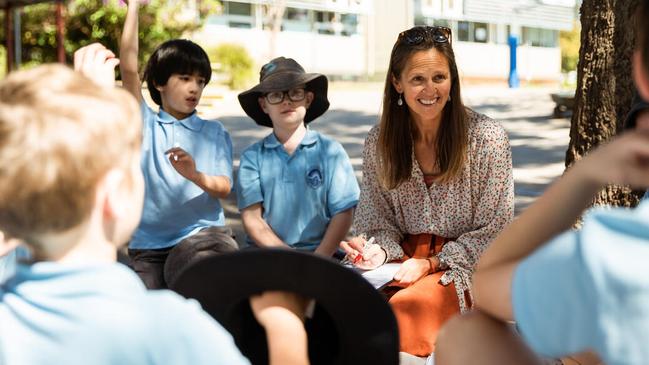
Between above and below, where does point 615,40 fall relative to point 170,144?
above

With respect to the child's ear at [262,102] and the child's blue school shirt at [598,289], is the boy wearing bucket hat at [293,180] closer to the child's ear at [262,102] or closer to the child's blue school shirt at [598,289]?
the child's ear at [262,102]

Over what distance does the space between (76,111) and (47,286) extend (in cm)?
32

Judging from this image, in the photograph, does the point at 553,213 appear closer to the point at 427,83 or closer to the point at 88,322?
the point at 88,322

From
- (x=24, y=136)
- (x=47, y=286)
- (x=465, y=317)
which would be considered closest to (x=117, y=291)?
(x=47, y=286)

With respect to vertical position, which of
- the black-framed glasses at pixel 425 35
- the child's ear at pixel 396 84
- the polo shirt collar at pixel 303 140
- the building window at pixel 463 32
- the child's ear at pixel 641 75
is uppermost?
the building window at pixel 463 32

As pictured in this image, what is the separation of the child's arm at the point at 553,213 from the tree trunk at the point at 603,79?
8.62 feet

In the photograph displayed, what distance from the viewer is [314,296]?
2.04 m

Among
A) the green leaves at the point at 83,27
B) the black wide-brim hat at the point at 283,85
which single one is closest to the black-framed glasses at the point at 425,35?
the black wide-brim hat at the point at 283,85

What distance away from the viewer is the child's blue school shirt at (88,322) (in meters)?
1.51

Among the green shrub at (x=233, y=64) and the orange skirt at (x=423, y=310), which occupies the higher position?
the green shrub at (x=233, y=64)

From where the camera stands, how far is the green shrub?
1026 inches

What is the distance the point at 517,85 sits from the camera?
1377 inches

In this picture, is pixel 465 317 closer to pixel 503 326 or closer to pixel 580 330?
pixel 503 326

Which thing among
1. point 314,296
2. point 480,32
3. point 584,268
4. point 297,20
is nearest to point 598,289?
point 584,268
